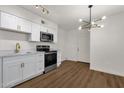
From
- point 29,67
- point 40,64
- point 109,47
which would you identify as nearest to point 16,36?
point 29,67

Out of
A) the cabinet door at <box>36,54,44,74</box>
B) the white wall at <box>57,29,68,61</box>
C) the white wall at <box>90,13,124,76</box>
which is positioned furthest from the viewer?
the white wall at <box>57,29,68,61</box>

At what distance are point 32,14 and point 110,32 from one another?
3.40m

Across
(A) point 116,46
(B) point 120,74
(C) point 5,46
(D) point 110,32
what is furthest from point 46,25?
(B) point 120,74

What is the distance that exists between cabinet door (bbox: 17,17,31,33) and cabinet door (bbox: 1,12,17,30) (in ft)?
0.50

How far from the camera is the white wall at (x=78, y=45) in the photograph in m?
5.99

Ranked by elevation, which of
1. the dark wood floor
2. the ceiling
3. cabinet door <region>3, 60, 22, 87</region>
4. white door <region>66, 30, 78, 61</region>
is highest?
the ceiling

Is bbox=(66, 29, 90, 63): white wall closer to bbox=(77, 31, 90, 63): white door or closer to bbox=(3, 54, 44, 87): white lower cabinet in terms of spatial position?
bbox=(77, 31, 90, 63): white door

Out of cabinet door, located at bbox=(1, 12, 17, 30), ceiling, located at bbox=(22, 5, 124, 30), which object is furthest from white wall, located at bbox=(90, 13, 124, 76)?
cabinet door, located at bbox=(1, 12, 17, 30)

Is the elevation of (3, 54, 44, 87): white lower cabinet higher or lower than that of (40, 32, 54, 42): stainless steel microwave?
lower

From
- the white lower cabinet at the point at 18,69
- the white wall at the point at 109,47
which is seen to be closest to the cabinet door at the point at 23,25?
the white lower cabinet at the point at 18,69

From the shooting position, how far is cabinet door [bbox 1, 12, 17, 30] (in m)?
2.45

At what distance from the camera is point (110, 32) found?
3750 mm

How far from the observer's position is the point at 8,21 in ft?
8.45

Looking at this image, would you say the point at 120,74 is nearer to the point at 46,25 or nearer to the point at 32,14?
the point at 46,25
